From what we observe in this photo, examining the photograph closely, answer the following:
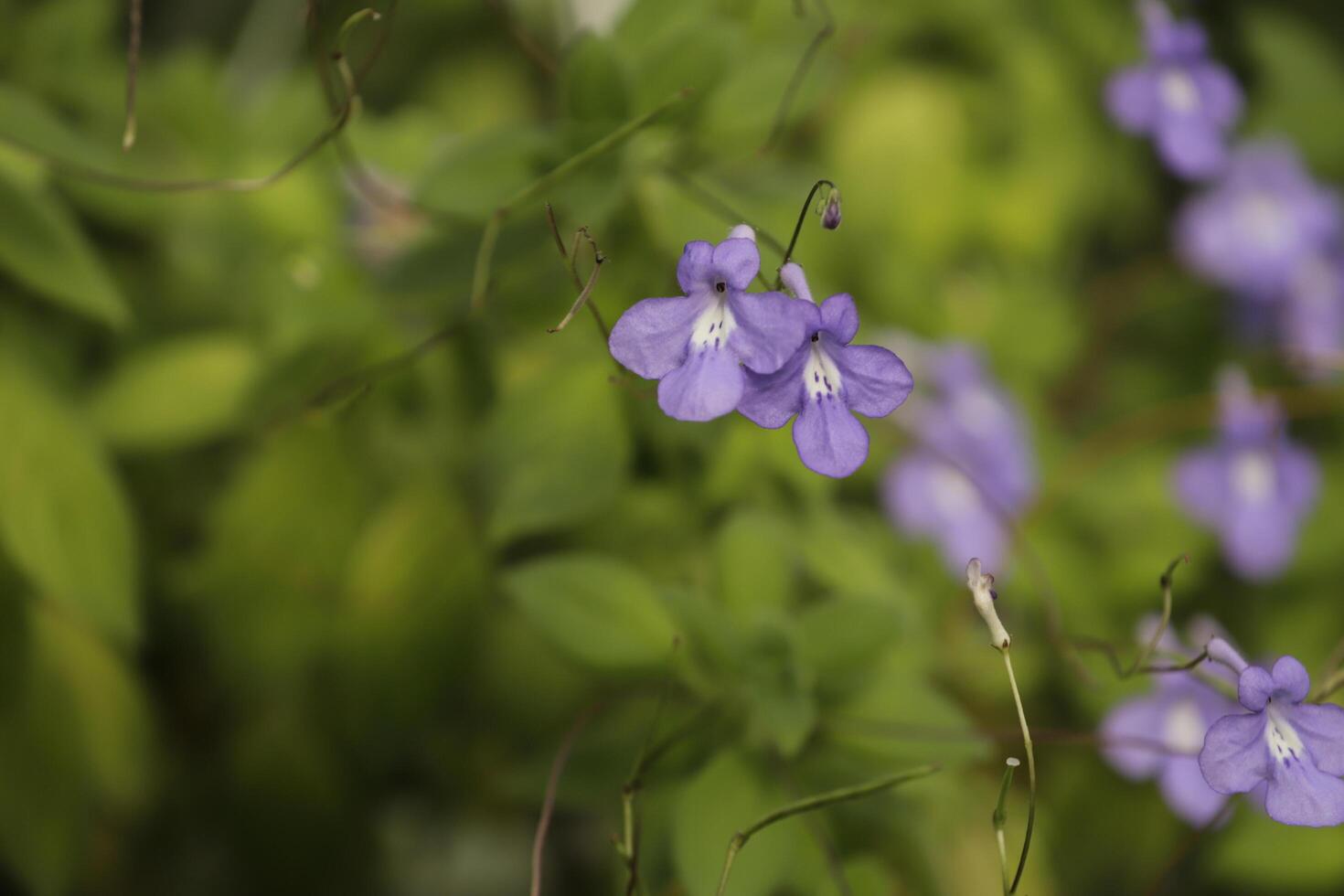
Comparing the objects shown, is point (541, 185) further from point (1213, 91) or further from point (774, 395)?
point (1213, 91)

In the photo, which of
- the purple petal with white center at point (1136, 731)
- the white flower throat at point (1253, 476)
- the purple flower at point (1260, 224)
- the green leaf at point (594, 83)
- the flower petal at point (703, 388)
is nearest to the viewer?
the flower petal at point (703, 388)

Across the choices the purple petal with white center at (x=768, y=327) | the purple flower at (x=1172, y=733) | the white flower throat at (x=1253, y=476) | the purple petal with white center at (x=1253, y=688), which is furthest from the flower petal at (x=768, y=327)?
the white flower throat at (x=1253, y=476)

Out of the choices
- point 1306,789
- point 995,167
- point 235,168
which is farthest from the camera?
point 995,167

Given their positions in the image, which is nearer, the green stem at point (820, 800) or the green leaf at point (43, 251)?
the green stem at point (820, 800)

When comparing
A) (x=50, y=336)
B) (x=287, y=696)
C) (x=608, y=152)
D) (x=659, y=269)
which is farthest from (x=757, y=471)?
(x=50, y=336)

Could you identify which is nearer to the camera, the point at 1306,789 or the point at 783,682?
the point at 1306,789

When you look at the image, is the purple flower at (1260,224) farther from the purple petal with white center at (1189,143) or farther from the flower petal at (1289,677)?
the flower petal at (1289,677)

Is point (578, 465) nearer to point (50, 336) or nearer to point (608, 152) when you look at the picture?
point (608, 152)

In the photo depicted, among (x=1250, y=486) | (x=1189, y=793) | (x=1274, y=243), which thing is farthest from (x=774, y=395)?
(x=1274, y=243)
